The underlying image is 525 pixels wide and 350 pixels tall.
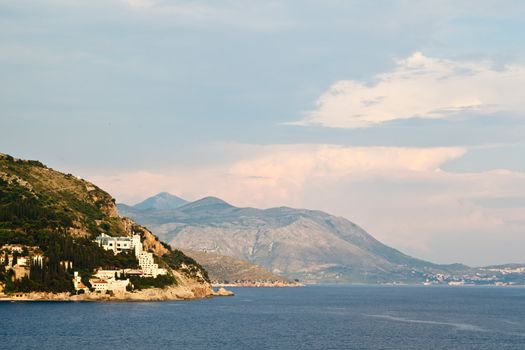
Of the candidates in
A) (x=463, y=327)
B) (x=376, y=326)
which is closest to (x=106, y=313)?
(x=376, y=326)

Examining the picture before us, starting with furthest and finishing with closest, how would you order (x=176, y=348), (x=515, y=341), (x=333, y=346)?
(x=515, y=341) < (x=333, y=346) < (x=176, y=348)

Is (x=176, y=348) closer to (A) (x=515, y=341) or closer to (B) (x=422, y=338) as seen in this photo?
(B) (x=422, y=338)

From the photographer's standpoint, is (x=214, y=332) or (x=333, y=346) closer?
(x=333, y=346)

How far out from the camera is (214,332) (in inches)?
6545

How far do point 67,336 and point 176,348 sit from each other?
24.2 meters

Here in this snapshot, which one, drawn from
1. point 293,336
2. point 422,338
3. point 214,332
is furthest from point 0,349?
point 422,338

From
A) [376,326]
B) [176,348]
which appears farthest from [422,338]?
[176,348]

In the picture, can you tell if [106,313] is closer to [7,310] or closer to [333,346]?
[7,310]

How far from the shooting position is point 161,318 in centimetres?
19000

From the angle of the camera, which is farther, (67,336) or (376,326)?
(376,326)

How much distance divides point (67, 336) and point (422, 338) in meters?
74.9

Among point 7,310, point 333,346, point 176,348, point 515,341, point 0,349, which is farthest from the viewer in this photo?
point 7,310

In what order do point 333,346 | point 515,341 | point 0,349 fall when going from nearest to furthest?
point 0,349 < point 333,346 < point 515,341

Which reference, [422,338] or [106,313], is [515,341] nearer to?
[422,338]
